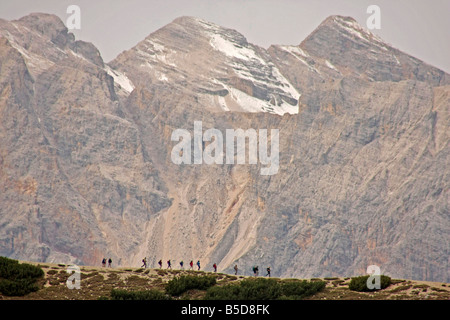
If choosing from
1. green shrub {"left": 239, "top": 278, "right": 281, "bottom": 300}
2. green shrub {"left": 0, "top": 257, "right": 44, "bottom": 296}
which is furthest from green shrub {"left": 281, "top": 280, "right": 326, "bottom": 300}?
green shrub {"left": 0, "top": 257, "right": 44, "bottom": 296}

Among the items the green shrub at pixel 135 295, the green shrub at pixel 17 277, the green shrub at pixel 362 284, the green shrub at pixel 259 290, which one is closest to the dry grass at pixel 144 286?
the green shrub at pixel 362 284

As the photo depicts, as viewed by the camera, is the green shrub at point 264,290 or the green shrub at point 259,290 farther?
the green shrub at point 259,290

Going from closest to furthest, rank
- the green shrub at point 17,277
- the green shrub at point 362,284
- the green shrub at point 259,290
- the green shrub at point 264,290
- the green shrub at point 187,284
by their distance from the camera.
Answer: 1. the green shrub at point 17,277
2. the green shrub at point 264,290
3. the green shrub at point 259,290
4. the green shrub at point 187,284
5. the green shrub at point 362,284

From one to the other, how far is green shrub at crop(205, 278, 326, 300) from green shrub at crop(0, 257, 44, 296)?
2096cm

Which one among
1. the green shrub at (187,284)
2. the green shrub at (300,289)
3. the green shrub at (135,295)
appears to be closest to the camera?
the green shrub at (135,295)

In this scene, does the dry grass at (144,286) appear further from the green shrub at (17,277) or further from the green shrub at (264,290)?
the green shrub at (264,290)

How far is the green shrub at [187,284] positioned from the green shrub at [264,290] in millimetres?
3423

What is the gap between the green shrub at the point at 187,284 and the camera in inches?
4781

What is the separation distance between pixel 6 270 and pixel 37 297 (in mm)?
7667
